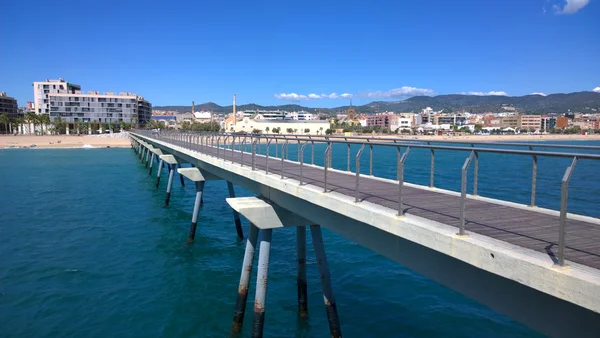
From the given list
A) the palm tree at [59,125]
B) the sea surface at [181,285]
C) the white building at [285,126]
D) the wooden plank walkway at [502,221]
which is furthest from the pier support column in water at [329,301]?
the white building at [285,126]

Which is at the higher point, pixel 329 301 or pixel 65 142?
pixel 65 142

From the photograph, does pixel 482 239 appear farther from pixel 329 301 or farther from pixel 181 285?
pixel 181 285

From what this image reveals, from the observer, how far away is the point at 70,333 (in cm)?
1044

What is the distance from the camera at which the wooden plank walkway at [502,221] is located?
4.52 m

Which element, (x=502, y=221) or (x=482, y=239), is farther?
(x=502, y=221)

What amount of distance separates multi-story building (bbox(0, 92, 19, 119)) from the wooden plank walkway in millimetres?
177393

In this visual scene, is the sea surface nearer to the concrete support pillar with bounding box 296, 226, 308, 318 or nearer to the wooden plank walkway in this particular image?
the concrete support pillar with bounding box 296, 226, 308, 318

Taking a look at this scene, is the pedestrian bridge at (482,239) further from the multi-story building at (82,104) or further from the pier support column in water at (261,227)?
the multi-story building at (82,104)

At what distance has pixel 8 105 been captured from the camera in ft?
511

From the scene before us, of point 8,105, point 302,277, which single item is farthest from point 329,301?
point 8,105

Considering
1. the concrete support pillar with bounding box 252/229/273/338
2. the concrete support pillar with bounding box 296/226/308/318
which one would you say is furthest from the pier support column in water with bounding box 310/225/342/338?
the concrete support pillar with bounding box 252/229/273/338

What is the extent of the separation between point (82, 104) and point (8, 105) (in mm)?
35554

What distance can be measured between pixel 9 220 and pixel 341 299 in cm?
1965

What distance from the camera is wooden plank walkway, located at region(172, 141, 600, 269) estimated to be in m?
4.52
